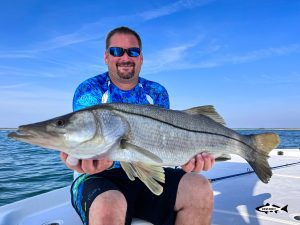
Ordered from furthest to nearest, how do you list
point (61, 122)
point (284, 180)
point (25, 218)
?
point (284, 180), point (25, 218), point (61, 122)

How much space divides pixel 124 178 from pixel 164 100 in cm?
130

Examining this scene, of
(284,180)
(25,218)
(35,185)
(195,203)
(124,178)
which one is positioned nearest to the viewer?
(195,203)

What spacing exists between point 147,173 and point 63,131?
794 millimetres

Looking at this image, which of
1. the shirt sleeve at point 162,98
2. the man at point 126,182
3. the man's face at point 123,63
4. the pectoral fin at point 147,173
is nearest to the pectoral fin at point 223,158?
the man at point 126,182

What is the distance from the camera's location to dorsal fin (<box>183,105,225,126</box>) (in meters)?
3.55

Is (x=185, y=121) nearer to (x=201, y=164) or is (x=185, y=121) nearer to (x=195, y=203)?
(x=201, y=164)

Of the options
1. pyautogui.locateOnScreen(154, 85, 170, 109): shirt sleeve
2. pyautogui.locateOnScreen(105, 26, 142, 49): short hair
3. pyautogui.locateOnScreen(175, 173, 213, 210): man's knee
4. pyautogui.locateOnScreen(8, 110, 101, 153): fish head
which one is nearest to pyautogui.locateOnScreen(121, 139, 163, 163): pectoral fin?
pyautogui.locateOnScreen(8, 110, 101, 153): fish head

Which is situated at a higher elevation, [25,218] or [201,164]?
[201,164]

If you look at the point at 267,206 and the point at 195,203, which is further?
the point at 267,206

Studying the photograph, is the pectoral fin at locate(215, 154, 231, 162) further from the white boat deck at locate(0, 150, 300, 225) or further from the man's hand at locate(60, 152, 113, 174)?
the man's hand at locate(60, 152, 113, 174)

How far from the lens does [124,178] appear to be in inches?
139

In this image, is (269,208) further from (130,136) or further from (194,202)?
(130,136)

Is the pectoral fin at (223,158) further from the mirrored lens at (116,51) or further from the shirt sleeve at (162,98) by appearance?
the mirrored lens at (116,51)

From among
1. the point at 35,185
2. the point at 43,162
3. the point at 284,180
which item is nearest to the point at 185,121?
the point at 284,180
